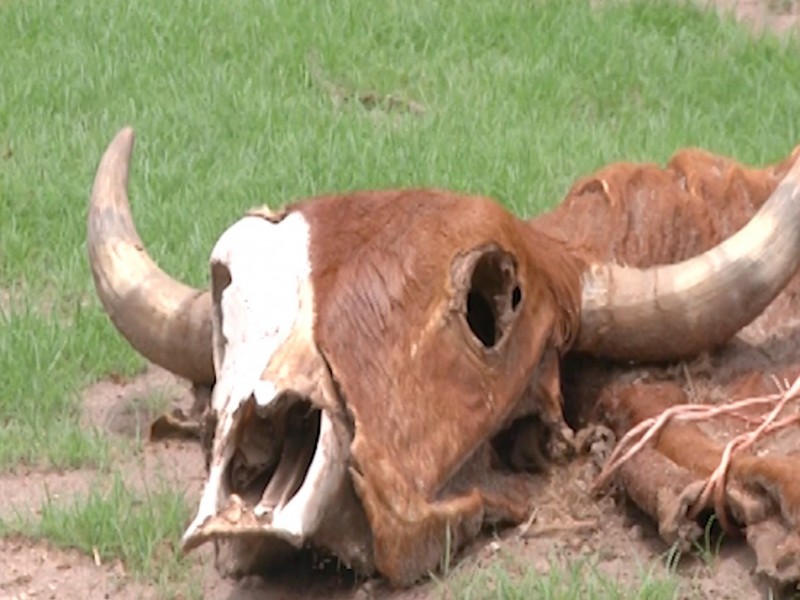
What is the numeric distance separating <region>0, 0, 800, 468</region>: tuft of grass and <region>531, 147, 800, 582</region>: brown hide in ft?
5.43

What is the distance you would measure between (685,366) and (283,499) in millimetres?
1403

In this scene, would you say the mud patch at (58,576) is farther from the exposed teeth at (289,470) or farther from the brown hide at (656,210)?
the brown hide at (656,210)

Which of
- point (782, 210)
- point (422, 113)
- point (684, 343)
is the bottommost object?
point (422, 113)

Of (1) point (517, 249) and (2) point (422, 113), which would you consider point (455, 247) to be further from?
(2) point (422, 113)

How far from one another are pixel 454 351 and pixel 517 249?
1.19 ft

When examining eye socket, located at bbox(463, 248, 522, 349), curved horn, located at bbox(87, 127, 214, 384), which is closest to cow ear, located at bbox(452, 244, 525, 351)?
eye socket, located at bbox(463, 248, 522, 349)

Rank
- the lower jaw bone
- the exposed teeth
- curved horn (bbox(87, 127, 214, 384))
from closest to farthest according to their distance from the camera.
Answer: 1. the lower jaw bone
2. the exposed teeth
3. curved horn (bbox(87, 127, 214, 384))

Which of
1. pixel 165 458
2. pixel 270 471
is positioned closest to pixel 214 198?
pixel 165 458

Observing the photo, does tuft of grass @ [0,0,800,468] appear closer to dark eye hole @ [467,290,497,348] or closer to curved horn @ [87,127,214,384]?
curved horn @ [87,127,214,384]

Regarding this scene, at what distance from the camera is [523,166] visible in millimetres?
8234

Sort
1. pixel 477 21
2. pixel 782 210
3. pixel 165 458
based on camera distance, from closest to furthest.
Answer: pixel 782 210, pixel 165 458, pixel 477 21

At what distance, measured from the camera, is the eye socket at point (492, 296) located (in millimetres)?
4922

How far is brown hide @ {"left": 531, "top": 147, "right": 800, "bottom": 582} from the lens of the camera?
15.3ft

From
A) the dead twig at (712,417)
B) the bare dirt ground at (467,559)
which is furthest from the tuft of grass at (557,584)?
the dead twig at (712,417)
